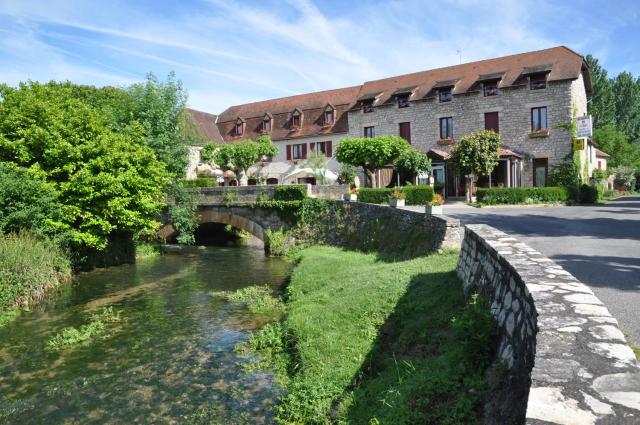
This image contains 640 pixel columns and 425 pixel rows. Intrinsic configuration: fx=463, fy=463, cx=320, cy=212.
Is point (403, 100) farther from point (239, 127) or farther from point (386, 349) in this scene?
point (386, 349)

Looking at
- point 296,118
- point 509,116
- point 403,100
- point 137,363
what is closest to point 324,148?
point 296,118

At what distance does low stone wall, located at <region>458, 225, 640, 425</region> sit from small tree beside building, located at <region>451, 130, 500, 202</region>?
2095 cm

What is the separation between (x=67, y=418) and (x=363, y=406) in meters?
4.51

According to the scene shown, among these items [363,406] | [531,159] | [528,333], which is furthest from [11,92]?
[531,159]

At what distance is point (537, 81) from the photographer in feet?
93.4

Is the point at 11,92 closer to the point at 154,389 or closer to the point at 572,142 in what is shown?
the point at 154,389

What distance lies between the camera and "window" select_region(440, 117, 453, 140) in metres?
31.7

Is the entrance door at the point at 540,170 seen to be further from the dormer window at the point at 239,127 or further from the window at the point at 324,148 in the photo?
the dormer window at the point at 239,127

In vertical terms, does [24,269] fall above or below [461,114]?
below

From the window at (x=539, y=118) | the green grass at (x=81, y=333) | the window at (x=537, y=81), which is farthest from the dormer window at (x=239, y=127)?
the green grass at (x=81, y=333)

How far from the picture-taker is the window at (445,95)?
3161 centimetres

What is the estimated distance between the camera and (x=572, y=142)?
90.2 feet

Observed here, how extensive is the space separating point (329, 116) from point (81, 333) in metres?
29.9

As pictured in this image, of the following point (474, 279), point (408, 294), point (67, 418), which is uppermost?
point (474, 279)
